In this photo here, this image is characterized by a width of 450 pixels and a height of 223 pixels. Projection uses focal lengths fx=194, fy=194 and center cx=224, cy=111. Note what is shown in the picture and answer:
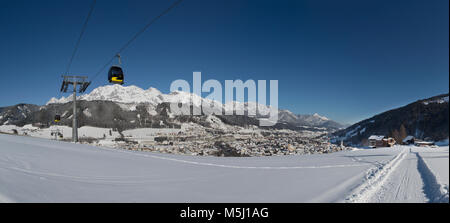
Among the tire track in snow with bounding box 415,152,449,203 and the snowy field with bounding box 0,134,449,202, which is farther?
the tire track in snow with bounding box 415,152,449,203

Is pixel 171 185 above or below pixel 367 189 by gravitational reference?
above

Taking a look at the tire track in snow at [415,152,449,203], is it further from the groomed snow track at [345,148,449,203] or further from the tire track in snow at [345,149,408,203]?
the tire track in snow at [345,149,408,203]

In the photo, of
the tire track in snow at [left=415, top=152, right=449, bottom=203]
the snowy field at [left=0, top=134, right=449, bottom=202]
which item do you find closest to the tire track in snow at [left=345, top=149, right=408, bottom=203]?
the snowy field at [left=0, top=134, right=449, bottom=202]

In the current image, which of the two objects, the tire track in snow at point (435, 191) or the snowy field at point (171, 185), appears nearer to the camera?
the snowy field at point (171, 185)

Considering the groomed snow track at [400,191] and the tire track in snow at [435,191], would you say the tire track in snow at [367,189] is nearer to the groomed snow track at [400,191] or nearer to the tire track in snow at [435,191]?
the groomed snow track at [400,191]

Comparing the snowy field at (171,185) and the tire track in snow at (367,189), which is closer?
the snowy field at (171,185)

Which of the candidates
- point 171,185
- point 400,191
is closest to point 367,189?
point 400,191

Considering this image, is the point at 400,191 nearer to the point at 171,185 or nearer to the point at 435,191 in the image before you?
the point at 435,191

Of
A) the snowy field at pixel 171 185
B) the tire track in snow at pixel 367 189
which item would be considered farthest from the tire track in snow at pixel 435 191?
the tire track in snow at pixel 367 189

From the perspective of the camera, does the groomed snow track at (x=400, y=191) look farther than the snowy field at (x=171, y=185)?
Yes

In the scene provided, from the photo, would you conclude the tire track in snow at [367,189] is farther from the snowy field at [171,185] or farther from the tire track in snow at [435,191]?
the tire track in snow at [435,191]
